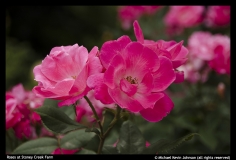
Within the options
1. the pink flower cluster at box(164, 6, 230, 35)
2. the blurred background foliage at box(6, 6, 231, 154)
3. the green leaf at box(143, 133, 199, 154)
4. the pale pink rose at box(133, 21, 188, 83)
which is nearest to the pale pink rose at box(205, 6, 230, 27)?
the pink flower cluster at box(164, 6, 230, 35)

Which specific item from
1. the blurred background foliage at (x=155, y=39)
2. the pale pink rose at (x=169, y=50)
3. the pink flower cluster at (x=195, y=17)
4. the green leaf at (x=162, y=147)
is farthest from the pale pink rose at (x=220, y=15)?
the green leaf at (x=162, y=147)

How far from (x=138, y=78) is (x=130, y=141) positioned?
0.14 meters

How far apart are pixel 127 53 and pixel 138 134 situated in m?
0.19

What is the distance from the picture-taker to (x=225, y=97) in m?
1.51


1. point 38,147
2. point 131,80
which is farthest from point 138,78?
point 38,147

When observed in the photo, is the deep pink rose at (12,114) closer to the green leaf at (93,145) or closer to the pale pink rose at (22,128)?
the pale pink rose at (22,128)

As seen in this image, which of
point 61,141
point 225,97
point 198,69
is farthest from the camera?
point 225,97

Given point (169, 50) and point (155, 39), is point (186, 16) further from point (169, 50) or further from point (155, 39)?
point (169, 50)

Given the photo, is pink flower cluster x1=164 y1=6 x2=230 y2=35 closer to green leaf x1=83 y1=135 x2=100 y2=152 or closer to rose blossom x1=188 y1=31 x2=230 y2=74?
rose blossom x1=188 y1=31 x2=230 y2=74

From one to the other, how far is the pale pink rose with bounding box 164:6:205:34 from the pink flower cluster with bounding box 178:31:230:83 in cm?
42

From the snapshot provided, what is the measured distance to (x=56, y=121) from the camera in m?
0.75

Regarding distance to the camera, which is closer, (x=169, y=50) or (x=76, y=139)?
(x=169, y=50)

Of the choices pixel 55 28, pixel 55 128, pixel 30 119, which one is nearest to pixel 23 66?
pixel 55 28

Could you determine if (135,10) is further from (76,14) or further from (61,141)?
(76,14)
